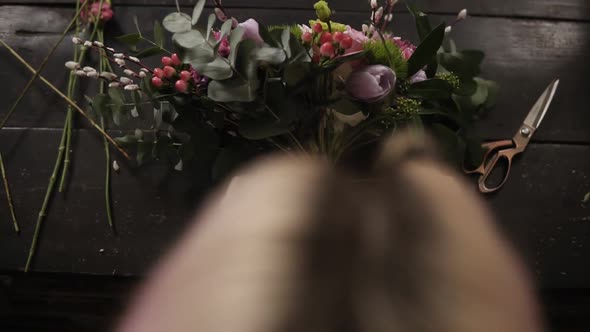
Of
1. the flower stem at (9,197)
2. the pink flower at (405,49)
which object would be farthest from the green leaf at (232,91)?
the flower stem at (9,197)

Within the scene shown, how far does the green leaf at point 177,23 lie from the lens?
636 mm

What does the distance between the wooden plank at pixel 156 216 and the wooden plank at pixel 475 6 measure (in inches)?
9.5

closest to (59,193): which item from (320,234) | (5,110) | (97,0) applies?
(5,110)

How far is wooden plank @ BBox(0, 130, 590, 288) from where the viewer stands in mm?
771

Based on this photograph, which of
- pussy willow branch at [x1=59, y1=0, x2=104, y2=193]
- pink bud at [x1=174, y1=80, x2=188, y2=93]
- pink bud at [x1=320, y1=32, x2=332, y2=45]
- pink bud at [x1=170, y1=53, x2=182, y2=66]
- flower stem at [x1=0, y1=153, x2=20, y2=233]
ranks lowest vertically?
flower stem at [x1=0, y1=153, x2=20, y2=233]

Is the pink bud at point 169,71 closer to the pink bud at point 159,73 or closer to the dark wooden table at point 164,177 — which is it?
the pink bud at point 159,73

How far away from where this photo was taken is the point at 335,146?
66 centimetres

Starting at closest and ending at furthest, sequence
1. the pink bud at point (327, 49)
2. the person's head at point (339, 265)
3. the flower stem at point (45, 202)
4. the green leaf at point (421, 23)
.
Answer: the person's head at point (339, 265), the pink bud at point (327, 49), the green leaf at point (421, 23), the flower stem at point (45, 202)

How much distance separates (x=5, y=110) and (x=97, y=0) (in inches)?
9.8

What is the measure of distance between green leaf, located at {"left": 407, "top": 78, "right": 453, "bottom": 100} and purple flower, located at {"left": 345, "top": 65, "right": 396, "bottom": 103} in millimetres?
73

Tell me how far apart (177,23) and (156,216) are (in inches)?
12.4

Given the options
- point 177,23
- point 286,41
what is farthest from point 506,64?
point 177,23

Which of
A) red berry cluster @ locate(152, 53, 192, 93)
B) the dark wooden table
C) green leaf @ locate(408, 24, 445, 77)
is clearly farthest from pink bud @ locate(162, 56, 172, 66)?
green leaf @ locate(408, 24, 445, 77)

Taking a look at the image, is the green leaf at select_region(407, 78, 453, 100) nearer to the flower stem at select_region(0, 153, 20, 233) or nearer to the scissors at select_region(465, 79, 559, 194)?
the scissors at select_region(465, 79, 559, 194)
